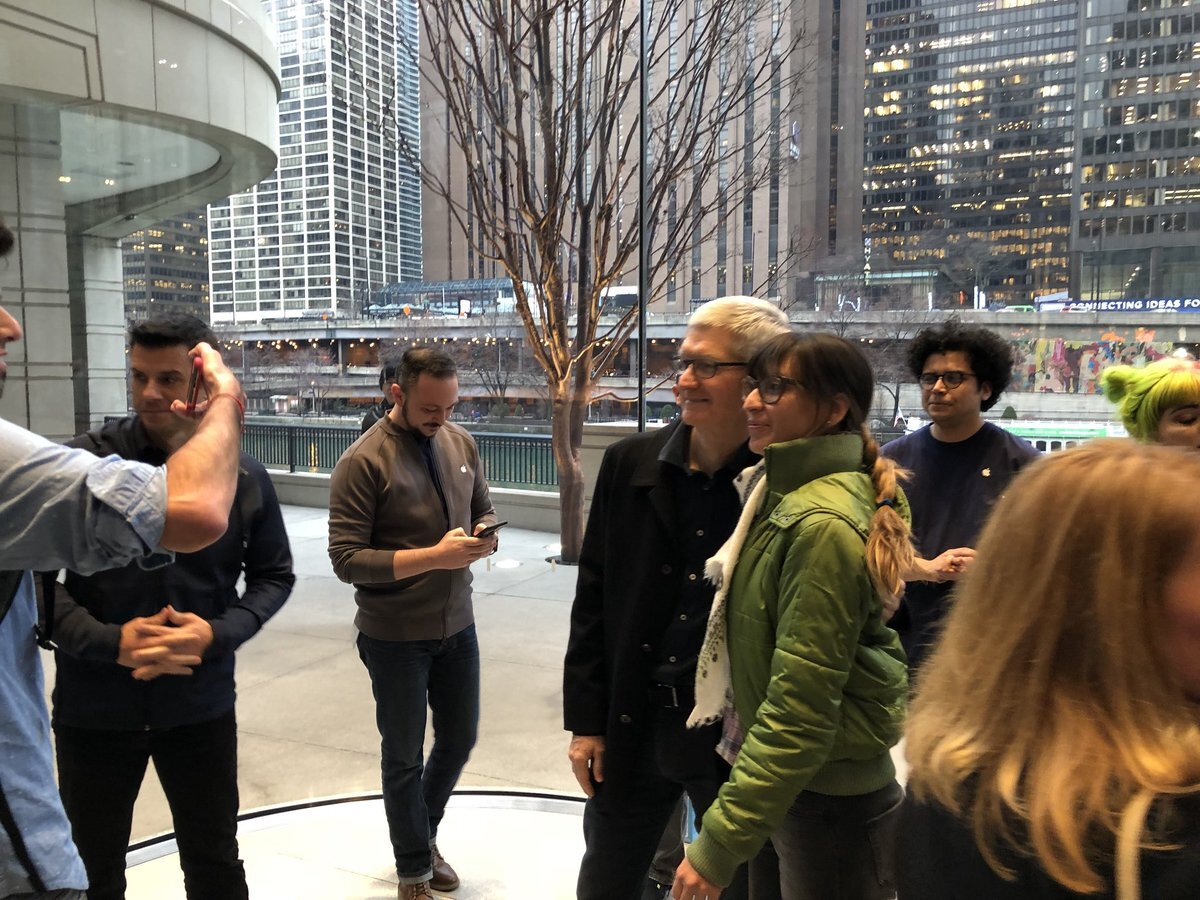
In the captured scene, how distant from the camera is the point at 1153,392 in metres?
2.75

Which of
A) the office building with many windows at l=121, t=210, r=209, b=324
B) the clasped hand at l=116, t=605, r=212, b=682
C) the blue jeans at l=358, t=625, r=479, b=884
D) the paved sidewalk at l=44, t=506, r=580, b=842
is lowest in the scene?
the paved sidewalk at l=44, t=506, r=580, b=842

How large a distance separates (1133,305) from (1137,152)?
2.60 feet

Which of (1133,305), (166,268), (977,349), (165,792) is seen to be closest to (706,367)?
(977,349)

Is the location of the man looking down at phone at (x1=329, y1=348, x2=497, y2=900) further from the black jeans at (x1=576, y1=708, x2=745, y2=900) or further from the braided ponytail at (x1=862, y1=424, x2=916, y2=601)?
the braided ponytail at (x1=862, y1=424, x2=916, y2=601)

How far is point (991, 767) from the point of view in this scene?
81cm

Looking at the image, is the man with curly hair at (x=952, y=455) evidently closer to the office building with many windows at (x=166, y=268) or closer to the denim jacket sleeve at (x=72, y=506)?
the denim jacket sleeve at (x=72, y=506)

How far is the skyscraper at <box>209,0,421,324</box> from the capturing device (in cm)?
674

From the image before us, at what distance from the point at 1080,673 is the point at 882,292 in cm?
466

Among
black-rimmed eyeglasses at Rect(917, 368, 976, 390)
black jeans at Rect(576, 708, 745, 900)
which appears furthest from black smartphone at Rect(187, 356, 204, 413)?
black-rimmed eyeglasses at Rect(917, 368, 976, 390)

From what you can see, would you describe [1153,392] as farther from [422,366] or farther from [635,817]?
[422,366]

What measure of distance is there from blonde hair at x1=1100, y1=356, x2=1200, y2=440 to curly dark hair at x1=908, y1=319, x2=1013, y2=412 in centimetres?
38

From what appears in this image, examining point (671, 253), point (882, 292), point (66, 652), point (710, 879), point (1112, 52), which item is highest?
point (1112, 52)

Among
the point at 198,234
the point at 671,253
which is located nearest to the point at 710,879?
the point at 671,253

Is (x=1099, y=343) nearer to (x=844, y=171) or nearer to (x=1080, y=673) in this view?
(x=844, y=171)
